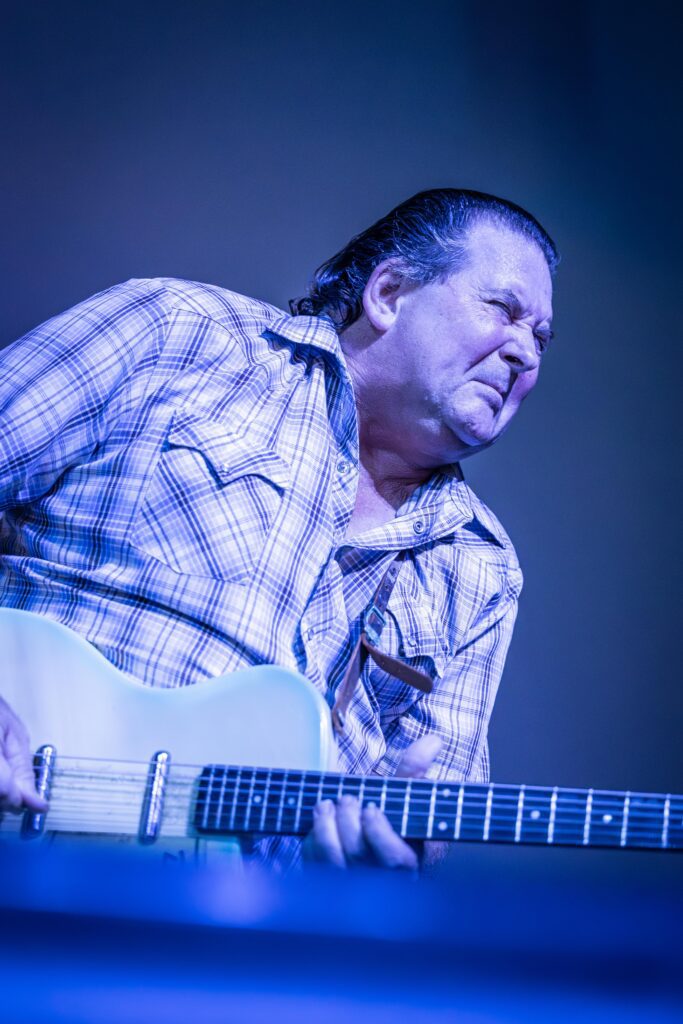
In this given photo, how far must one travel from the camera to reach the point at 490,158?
189 cm

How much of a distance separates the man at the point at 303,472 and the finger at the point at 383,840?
38 mm

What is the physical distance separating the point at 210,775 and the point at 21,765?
0.18 metres

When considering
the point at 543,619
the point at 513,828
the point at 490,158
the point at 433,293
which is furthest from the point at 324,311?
the point at 513,828

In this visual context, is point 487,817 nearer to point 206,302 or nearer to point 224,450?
point 224,450

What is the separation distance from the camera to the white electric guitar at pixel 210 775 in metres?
0.89

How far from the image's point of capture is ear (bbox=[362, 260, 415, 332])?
1.53 m

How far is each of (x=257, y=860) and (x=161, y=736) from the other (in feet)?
0.57

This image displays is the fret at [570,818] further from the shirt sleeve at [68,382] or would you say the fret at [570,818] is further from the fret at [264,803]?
the shirt sleeve at [68,382]

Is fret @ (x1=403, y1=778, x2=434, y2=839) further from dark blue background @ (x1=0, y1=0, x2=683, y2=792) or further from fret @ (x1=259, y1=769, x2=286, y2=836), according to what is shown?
dark blue background @ (x1=0, y1=0, x2=683, y2=792)

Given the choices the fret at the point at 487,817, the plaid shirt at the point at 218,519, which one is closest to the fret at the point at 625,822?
the fret at the point at 487,817

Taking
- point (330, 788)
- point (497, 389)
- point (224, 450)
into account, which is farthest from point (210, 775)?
point (497, 389)

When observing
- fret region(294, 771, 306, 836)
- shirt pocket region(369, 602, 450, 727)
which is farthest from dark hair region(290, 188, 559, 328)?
fret region(294, 771, 306, 836)

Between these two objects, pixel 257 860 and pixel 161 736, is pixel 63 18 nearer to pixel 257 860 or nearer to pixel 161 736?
pixel 161 736

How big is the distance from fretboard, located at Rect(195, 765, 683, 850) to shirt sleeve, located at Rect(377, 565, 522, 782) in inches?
18.5
